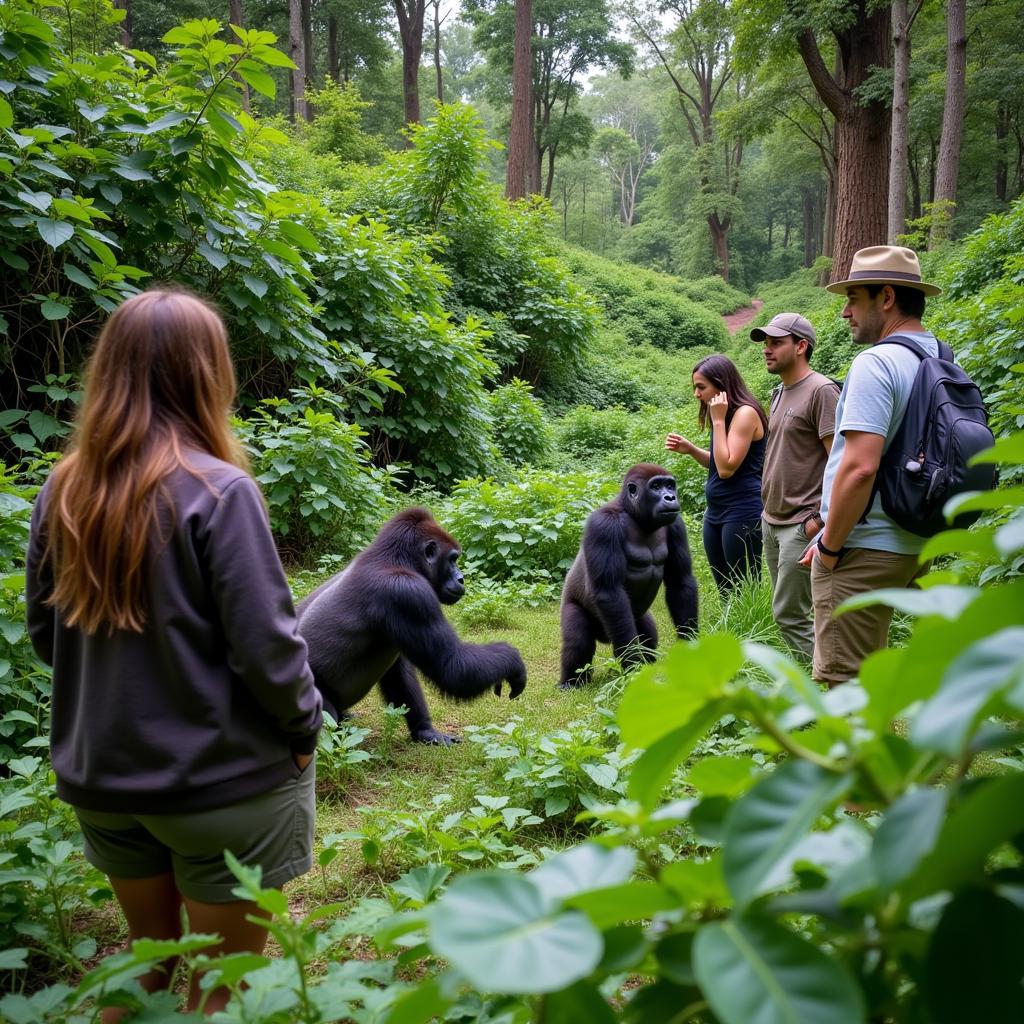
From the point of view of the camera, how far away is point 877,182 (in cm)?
1389

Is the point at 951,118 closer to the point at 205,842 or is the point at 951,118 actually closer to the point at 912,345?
the point at 912,345

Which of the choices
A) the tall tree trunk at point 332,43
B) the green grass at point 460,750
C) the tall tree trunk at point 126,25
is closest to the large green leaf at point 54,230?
the green grass at point 460,750

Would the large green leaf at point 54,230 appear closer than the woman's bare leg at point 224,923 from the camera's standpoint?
No

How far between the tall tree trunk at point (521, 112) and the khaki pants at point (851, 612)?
17584 mm

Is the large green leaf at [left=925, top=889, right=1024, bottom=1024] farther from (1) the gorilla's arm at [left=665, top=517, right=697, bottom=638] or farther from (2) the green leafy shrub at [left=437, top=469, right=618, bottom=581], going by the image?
(2) the green leafy shrub at [left=437, top=469, right=618, bottom=581]

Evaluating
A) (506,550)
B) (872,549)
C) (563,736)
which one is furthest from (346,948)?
(506,550)

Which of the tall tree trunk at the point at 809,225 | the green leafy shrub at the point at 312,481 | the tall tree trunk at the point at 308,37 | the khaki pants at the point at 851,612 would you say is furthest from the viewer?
the tall tree trunk at the point at 809,225

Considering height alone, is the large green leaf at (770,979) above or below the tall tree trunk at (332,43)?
below

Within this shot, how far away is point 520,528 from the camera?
23.8ft

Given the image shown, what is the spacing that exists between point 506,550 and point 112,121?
170 inches

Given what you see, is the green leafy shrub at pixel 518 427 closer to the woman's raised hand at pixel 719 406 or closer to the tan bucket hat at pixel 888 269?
the woman's raised hand at pixel 719 406

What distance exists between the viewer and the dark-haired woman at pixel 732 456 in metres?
4.94

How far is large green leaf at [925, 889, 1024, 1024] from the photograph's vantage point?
54cm

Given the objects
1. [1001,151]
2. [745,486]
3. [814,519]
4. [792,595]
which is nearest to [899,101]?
[745,486]
